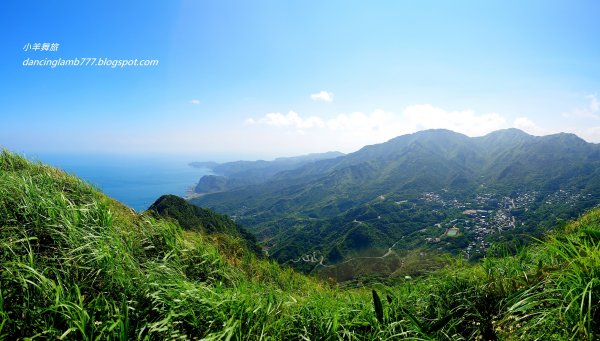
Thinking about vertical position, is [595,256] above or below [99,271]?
above

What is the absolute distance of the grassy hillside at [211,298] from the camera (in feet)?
9.50

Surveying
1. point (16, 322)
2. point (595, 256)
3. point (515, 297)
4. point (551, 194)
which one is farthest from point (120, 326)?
point (551, 194)

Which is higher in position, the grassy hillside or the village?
the grassy hillside

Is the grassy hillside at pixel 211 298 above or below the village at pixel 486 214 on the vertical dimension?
above

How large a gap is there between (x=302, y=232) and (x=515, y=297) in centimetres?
15519

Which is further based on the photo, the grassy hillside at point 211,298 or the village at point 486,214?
the village at point 486,214

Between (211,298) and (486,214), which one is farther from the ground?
(211,298)

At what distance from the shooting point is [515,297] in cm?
337

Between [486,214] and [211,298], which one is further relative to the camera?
[486,214]

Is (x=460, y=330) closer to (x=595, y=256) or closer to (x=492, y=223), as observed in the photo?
(x=595, y=256)

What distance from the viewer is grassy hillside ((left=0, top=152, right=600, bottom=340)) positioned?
2895mm

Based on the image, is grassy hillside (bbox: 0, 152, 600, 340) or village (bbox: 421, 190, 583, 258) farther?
village (bbox: 421, 190, 583, 258)

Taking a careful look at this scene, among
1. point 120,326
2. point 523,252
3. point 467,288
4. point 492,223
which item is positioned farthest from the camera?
point 492,223

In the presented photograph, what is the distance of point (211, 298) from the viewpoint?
3.62 metres
